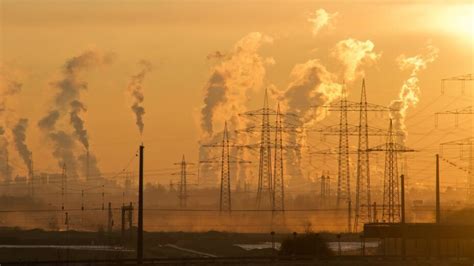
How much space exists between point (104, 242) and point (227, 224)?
191 feet

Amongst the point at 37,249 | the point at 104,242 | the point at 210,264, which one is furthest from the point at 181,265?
the point at 104,242

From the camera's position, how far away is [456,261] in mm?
88625

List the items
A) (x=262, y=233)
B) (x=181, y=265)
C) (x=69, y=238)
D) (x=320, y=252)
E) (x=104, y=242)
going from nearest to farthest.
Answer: (x=181, y=265) → (x=320, y=252) → (x=104, y=242) → (x=69, y=238) → (x=262, y=233)

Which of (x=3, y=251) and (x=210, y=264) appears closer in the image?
(x=210, y=264)

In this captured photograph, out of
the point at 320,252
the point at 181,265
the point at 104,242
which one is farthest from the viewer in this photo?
the point at 104,242

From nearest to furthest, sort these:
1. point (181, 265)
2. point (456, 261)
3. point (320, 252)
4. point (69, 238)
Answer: point (181, 265) → point (456, 261) → point (320, 252) → point (69, 238)

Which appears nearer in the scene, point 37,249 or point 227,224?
point 37,249

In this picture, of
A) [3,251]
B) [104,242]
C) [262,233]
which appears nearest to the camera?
[3,251]

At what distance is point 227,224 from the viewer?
193875 millimetres

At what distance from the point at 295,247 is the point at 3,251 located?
27.6m

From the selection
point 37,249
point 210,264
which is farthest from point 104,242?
point 210,264

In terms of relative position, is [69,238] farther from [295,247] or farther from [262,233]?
[295,247]

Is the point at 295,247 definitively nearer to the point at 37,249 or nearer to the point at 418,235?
the point at 418,235

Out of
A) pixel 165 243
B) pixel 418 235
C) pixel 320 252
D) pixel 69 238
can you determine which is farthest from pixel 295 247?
pixel 69 238
